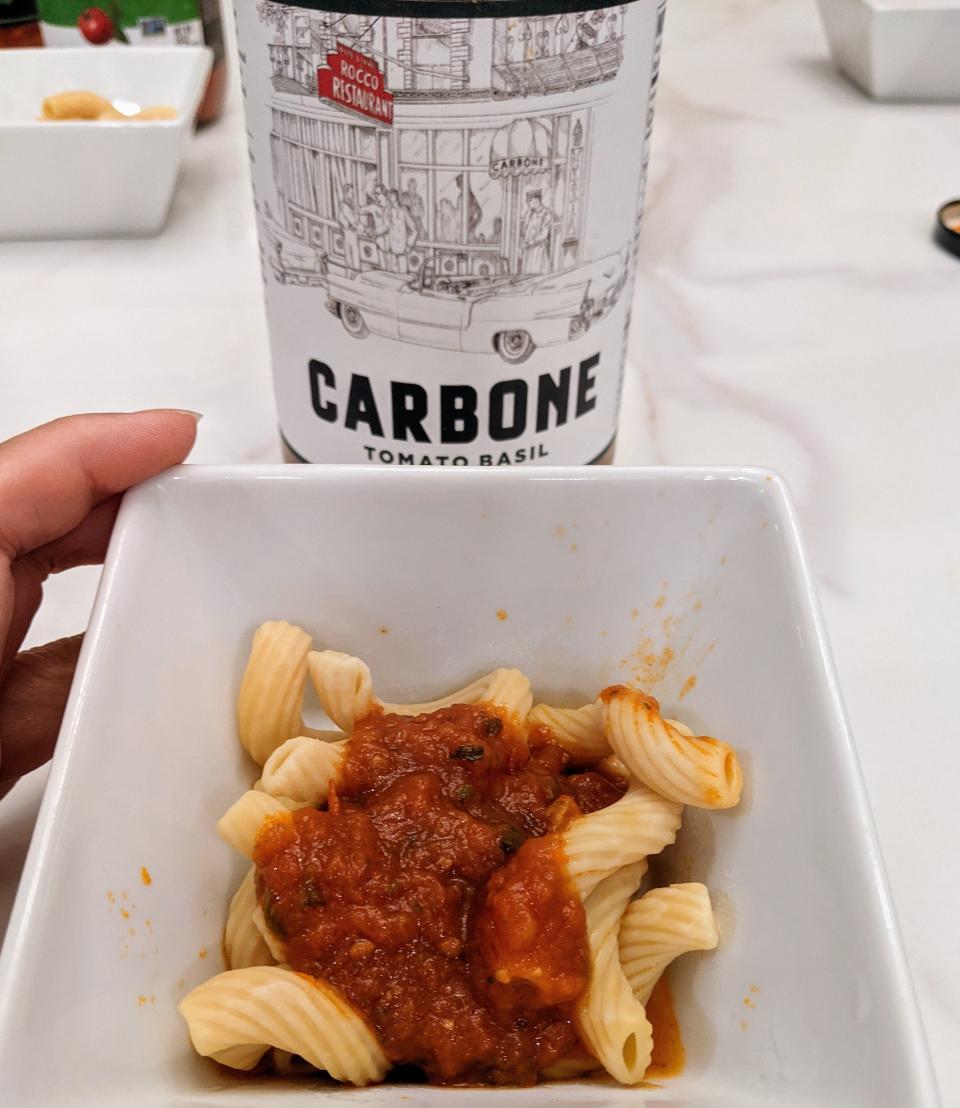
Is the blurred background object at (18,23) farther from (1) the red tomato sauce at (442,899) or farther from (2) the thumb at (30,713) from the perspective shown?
(1) the red tomato sauce at (442,899)

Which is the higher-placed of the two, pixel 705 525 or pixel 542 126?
pixel 542 126

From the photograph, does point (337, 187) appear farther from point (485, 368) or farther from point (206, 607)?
point (206, 607)

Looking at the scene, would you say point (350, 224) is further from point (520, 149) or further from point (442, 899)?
point (442, 899)

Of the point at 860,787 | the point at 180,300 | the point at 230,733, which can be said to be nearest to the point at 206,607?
the point at 230,733

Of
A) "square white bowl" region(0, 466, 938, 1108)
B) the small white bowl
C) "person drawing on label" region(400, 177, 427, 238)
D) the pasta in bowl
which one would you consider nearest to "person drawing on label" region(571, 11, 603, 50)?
"person drawing on label" region(400, 177, 427, 238)

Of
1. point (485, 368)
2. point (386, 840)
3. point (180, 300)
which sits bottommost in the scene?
point (180, 300)

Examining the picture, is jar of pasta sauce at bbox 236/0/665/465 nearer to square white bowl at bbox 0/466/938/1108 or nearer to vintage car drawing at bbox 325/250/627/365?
vintage car drawing at bbox 325/250/627/365

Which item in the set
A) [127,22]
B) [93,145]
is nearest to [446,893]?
[93,145]

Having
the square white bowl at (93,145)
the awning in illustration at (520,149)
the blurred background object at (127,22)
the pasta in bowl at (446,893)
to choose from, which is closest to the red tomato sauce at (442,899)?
the pasta in bowl at (446,893)
